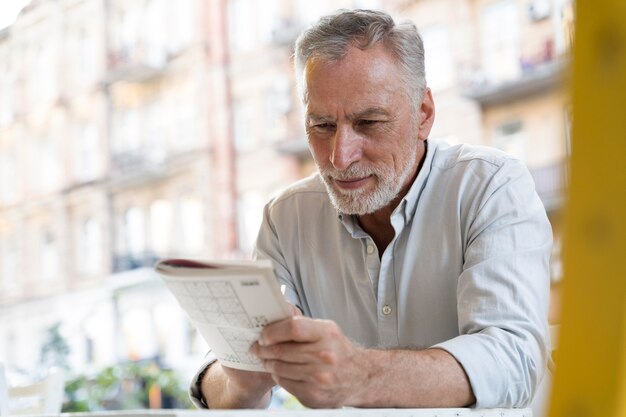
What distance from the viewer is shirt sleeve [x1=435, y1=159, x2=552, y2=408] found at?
3.61 ft

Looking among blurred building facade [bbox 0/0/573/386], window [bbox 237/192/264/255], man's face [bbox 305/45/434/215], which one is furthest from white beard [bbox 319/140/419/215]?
window [bbox 237/192/264/255]

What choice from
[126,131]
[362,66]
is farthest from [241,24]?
[362,66]

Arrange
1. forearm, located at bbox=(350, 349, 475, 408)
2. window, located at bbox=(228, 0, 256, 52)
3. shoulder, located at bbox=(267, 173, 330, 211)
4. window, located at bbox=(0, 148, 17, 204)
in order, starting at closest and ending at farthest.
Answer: forearm, located at bbox=(350, 349, 475, 408) → shoulder, located at bbox=(267, 173, 330, 211) → window, located at bbox=(228, 0, 256, 52) → window, located at bbox=(0, 148, 17, 204)

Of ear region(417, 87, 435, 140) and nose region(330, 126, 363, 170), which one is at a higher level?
ear region(417, 87, 435, 140)

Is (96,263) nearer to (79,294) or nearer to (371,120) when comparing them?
(79,294)

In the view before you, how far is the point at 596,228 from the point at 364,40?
113 centimetres

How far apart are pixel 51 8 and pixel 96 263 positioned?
254cm

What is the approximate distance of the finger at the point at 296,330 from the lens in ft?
2.97

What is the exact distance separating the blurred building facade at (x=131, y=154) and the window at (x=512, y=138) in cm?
137

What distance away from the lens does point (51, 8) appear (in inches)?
328

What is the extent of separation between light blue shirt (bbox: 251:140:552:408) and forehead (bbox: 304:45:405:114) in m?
0.17

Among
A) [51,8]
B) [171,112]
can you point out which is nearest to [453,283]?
[171,112]

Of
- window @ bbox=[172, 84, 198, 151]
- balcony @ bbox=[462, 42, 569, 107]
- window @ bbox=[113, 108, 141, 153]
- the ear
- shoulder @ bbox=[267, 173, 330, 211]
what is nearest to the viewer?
the ear

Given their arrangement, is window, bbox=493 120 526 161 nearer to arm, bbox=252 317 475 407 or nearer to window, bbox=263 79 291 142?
window, bbox=263 79 291 142
